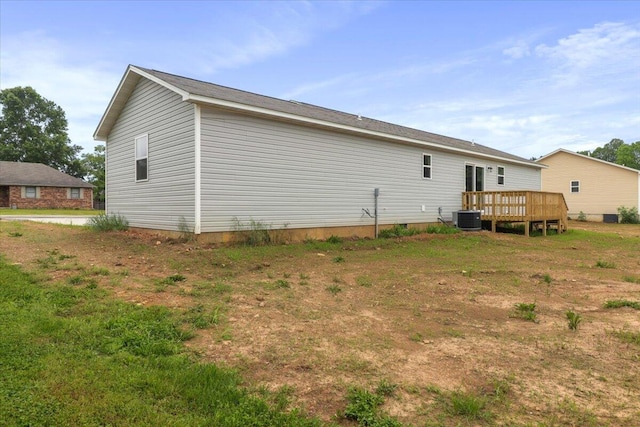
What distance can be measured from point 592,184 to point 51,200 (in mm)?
45105

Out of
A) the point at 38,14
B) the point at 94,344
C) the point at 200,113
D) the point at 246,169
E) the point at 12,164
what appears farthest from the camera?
the point at 12,164

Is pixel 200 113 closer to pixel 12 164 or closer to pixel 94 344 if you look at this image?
pixel 94 344

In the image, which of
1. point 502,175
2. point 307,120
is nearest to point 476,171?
point 502,175

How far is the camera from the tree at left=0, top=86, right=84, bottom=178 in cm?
4709

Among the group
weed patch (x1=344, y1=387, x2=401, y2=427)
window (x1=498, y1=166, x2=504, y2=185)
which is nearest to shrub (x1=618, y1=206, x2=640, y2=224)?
window (x1=498, y1=166, x2=504, y2=185)

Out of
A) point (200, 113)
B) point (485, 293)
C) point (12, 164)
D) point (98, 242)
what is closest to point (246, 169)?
point (200, 113)

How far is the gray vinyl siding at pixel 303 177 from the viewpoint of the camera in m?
9.23

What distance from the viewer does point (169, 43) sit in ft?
50.3

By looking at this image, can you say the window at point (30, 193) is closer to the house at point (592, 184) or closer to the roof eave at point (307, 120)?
the roof eave at point (307, 120)

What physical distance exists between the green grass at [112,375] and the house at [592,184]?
96.7ft

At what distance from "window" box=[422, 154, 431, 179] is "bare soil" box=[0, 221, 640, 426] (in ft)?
21.0

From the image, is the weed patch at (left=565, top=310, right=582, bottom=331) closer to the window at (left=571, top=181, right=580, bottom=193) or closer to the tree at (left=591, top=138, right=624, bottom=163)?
the window at (left=571, top=181, right=580, bottom=193)

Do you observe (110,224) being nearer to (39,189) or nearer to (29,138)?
(39,189)

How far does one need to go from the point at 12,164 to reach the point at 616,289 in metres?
45.0
